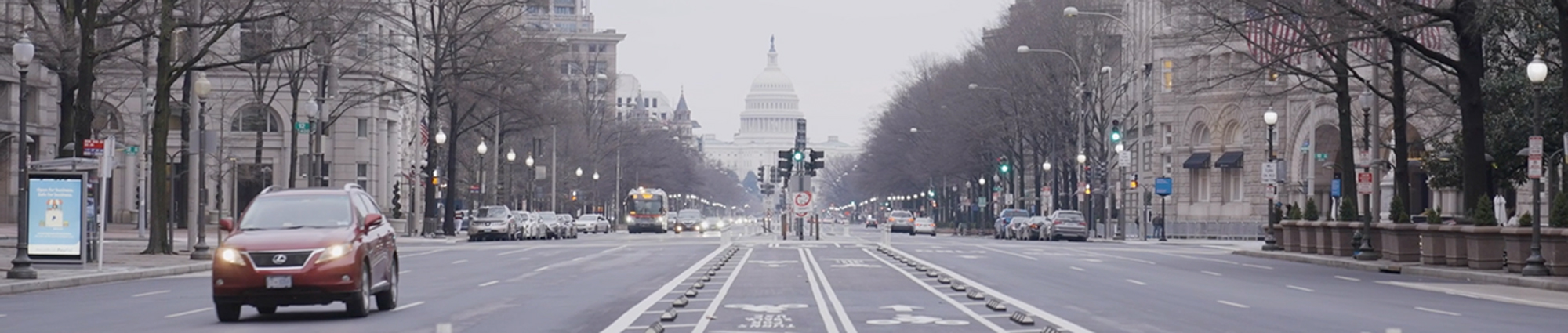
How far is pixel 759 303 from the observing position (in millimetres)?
23219

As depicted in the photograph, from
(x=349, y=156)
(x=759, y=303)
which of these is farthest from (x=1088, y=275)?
(x=349, y=156)

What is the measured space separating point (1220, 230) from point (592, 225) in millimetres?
37272

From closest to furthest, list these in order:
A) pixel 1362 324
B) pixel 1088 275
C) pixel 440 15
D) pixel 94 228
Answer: pixel 1362 324
pixel 1088 275
pixel 94 228
pixel 440 15

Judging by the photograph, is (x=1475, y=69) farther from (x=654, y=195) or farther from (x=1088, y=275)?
(x=654, y=195)

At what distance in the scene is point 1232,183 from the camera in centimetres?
8425

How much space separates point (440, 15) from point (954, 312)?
4741cm

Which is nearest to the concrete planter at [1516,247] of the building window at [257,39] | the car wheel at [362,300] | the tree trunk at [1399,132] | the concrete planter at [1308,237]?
the tree trunk at [1399,132]

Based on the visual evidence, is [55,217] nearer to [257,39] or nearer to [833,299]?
[833,299]

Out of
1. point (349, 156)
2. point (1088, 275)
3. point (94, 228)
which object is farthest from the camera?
point (349, 156)

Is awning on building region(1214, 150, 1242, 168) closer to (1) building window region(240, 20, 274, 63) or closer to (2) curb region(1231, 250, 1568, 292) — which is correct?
(2) curb region(1231, 250, 1568, 292)

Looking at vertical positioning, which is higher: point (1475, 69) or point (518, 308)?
point (1475, 69)

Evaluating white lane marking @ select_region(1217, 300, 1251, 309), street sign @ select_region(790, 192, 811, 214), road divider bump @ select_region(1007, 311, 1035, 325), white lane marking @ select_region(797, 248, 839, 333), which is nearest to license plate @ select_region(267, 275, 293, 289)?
white lane marking @ select_region(797, 248, 839, 333)

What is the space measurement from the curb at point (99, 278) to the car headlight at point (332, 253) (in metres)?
10.00

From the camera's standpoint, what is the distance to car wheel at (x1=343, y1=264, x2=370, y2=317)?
20.0 m
